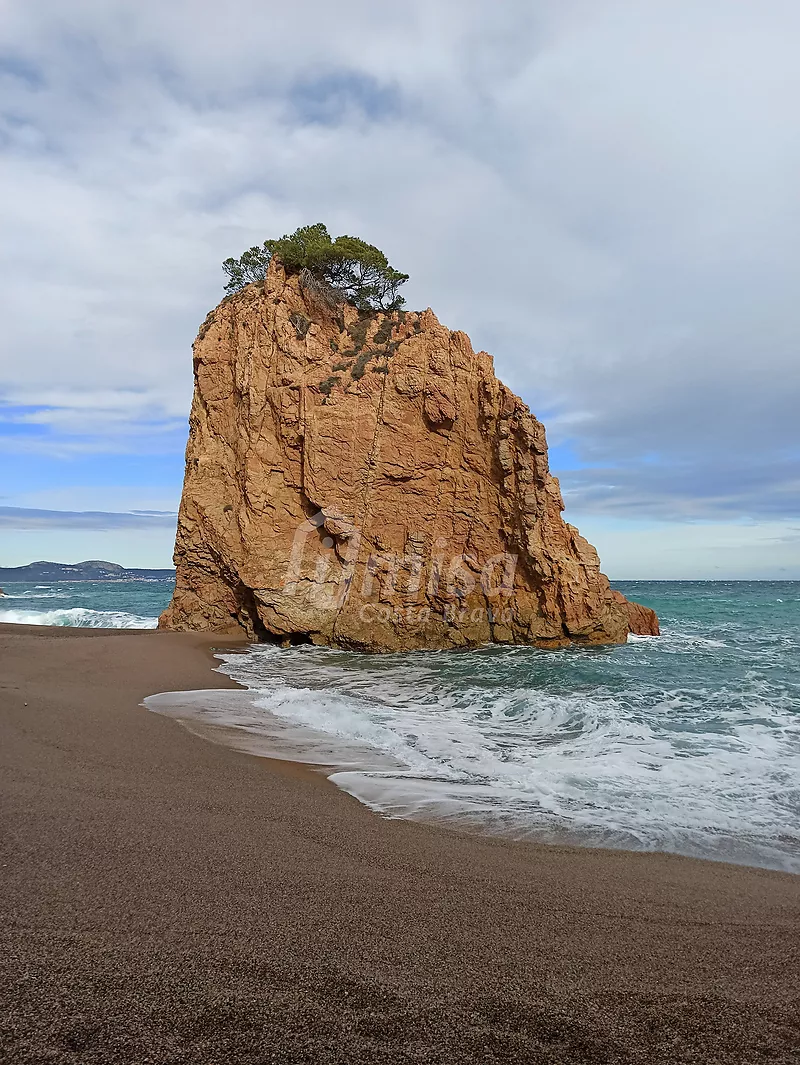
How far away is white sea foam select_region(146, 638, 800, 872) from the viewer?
5.48m

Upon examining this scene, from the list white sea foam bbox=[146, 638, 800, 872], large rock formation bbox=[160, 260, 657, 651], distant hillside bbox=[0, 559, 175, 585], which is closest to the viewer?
white sea foam bbox=[146, 638, 800, 872]

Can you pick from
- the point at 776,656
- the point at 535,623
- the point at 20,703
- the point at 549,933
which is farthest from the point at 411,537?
the point at 549,933

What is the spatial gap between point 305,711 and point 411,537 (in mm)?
9928

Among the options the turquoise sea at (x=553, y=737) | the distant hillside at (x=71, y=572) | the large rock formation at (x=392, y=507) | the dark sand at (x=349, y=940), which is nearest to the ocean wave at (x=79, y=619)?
the large rock formation at (x=392, y=507)

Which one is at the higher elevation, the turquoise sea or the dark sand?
the dark sand

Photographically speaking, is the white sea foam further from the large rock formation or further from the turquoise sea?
the large rock formation

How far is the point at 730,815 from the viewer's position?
576 cm

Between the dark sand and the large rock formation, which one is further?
the large rock formation

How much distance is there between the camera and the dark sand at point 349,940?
7.23ft

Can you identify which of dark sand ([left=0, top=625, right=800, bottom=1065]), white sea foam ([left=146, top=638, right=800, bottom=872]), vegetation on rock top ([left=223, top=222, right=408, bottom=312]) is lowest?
white sea foam ([left=146, top=638, right=800, bottom=872])

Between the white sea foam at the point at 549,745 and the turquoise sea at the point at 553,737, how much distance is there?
3 cm

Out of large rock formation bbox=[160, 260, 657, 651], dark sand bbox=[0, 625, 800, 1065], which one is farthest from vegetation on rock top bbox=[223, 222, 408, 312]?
dark sand bbox=[0, 625, 800, 1065]

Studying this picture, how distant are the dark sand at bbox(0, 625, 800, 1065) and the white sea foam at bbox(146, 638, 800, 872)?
0.71 meters

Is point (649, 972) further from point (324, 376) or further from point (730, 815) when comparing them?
point (324, 376)
